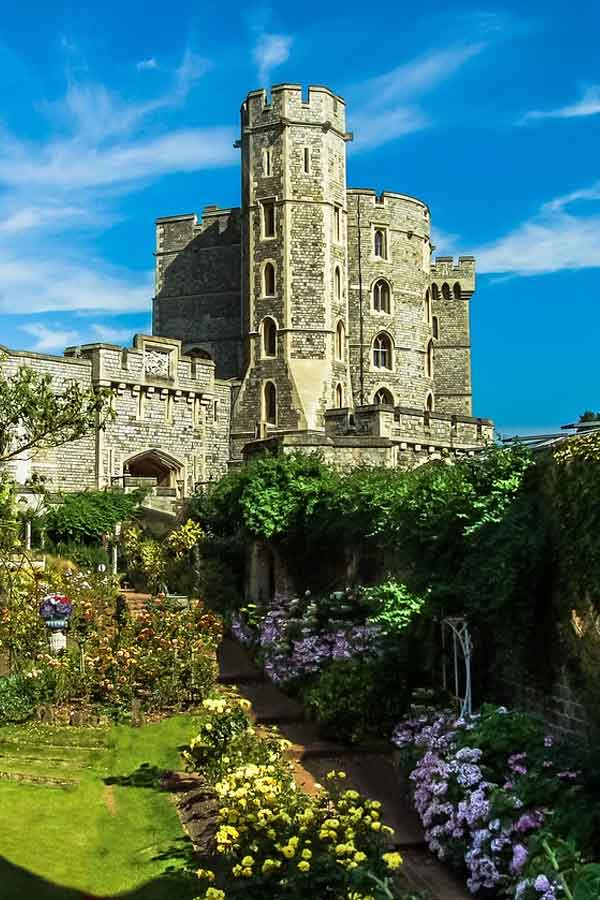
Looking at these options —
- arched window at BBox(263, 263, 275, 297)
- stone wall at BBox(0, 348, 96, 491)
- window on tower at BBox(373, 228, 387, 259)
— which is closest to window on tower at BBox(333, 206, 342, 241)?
arched window at BBox(263, 263, 275, 297)

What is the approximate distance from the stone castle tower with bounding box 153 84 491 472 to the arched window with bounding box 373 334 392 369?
51mm

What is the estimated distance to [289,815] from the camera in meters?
8.19

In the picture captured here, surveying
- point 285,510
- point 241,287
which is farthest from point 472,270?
point 285,510

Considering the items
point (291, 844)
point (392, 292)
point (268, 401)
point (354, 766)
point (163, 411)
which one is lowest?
point (354, 766)

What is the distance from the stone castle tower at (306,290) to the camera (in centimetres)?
3559

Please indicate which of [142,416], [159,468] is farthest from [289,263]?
[159,468]

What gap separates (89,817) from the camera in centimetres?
991

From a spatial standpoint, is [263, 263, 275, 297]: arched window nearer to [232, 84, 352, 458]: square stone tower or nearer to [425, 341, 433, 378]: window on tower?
[232, 84, 352, 458]: square stone tower

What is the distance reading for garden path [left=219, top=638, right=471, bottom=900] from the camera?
28.4 feet

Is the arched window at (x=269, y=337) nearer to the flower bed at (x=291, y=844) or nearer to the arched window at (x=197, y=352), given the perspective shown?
the arched window at (x=197, y=352)

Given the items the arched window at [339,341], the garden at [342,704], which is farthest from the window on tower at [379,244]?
the garden at [342,704]

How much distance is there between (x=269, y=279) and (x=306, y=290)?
1447mm

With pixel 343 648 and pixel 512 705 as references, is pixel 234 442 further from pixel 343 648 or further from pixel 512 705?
pixel 512 705

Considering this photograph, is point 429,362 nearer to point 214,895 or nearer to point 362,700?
point 362,700
